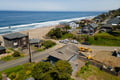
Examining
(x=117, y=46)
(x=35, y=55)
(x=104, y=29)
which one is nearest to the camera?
(x=35, y=55)

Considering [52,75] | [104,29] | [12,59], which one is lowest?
[12,59]

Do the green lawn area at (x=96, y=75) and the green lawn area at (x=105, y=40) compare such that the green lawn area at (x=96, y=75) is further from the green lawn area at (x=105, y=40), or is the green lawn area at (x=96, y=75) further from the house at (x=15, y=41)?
the house at (x=15, y=41)

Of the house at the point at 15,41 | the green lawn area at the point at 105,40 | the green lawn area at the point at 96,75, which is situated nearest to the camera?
the green lawn area at the point at 96,75

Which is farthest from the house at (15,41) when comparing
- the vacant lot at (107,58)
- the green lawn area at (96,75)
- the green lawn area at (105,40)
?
the green lawn area at (105,40)

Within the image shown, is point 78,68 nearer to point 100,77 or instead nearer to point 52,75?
point 100,77

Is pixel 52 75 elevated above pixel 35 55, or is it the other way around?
pixel 52 75

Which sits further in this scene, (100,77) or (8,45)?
(8,45)

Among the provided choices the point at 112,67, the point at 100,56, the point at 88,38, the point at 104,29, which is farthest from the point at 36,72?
the point at 104,29

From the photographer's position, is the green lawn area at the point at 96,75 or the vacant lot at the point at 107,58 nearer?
the green lawn area at the point at 96,75

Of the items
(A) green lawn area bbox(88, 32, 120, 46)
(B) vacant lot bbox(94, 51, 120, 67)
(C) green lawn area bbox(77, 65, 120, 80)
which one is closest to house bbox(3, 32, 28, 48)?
(C) green lawn area bbox(77, 65, 120, 80)

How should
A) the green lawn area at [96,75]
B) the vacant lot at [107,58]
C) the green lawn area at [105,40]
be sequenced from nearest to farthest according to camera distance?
the green lawn area at [96,75] < the vacant lot at [107,58] < the green lawn area at [105,40]

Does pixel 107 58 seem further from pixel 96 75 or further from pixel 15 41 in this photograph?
pixel 15 41
